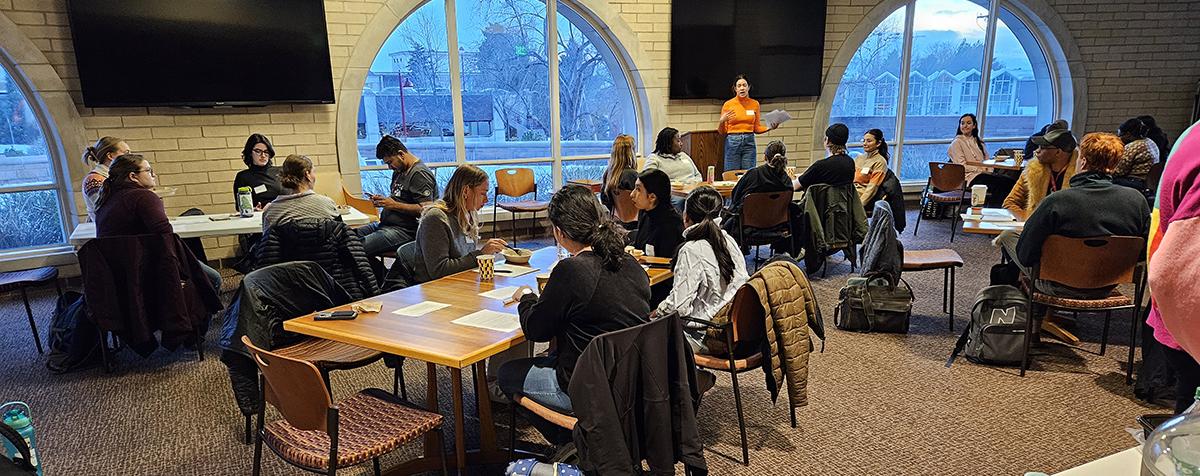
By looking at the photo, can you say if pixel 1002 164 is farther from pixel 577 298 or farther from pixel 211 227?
pixel 211 227

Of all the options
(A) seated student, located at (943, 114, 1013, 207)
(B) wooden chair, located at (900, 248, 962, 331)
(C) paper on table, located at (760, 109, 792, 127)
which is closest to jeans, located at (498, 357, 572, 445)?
(B) wooden chair, located at (900, 248, 962, 331)

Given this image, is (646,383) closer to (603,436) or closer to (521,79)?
(603,436)

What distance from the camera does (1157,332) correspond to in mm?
1633

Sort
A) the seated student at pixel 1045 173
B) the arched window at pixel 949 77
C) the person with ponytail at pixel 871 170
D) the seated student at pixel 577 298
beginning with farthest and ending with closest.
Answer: the arched window at pixel 949 77 → the person with ponytail at pixel 871 170 → the seated student at pixel 1045 173 → the seated student at pixel 577 298

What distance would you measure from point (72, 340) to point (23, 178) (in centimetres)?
287

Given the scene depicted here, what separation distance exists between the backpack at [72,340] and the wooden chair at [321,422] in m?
2.46

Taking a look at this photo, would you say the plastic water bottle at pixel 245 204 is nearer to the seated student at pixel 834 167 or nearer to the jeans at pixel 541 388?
the jeans at pixel 541 388

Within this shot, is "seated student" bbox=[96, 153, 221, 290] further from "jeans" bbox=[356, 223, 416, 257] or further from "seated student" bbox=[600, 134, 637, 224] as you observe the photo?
"seated student" bbox=[600, 134, 637, 224]

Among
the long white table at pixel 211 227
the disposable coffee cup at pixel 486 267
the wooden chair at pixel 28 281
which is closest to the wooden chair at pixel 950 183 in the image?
the disposable coffee cup at pixel 486 267

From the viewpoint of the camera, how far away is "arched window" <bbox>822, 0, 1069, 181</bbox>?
913 centimetres

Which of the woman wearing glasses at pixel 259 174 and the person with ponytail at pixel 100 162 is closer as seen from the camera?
the person with ponytail at pixel 100 162

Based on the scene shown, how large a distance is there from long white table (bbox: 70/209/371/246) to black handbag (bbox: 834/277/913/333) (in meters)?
3.43

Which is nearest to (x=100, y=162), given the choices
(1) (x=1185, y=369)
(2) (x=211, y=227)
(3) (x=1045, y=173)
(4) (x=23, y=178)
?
(2) (x=211, y=227)

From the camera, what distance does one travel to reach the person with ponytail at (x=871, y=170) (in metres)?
6.12
